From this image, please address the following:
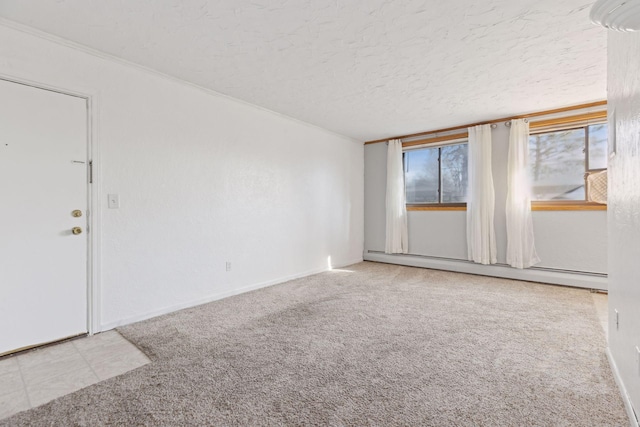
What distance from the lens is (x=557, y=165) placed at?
4.07 metres

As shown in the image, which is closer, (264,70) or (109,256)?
(109,256)

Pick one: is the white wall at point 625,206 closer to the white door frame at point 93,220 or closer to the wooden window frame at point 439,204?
the wooden window frame at point 439,204

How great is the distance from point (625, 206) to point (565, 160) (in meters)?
3.16

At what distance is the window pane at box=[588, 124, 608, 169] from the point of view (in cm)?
372

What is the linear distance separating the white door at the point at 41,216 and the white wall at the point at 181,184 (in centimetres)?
15

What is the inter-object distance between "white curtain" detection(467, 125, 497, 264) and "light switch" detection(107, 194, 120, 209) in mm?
4558

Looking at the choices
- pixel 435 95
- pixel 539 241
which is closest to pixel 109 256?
pixel 435 95

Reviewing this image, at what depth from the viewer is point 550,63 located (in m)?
2.67

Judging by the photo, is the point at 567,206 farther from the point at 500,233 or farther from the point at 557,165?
the point at 500,233

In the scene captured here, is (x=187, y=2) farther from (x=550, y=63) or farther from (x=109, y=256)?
(x=550, y=63)

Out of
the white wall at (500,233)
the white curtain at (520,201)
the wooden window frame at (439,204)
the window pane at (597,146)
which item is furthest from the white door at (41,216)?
the window pane at (597,146)

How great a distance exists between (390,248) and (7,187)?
491 cm

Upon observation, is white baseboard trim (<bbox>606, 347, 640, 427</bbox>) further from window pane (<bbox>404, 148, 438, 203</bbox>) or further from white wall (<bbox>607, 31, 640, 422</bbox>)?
window pane (<bbox>404, 148, 438, 203</bbox>)

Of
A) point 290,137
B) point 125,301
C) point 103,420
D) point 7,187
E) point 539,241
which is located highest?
point 290,137
